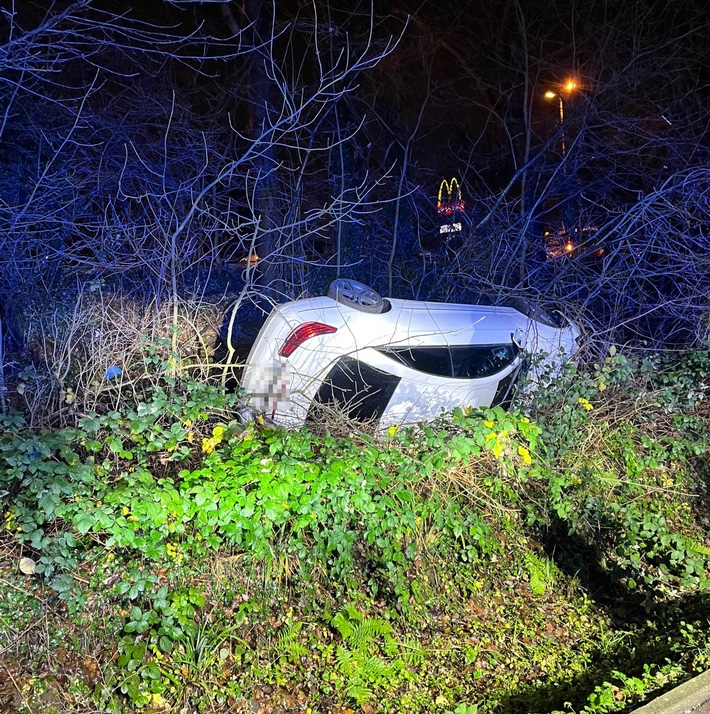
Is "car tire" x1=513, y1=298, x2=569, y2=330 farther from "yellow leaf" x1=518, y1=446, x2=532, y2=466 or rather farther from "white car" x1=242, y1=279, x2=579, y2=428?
"yellow leaf" x1=518, y1=446, x2=532, y2=466

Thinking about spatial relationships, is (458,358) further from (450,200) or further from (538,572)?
(450,200)

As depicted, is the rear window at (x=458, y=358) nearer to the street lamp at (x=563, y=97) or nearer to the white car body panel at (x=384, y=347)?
the white car body panel at (x=384, y=347)

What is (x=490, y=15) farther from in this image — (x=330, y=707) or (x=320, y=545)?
(x=330, y=707)

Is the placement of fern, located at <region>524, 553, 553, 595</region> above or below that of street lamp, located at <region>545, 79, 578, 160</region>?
below

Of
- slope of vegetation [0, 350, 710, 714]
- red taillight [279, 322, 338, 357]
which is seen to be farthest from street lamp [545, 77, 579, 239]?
red taillight [279, 322, 338, 357]

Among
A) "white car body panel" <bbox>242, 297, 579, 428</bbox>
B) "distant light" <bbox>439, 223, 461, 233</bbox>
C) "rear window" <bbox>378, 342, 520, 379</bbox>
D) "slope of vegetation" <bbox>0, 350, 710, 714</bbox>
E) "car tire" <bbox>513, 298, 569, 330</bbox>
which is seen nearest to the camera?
"slope of vegetation" <bbox>0, 350, 710, 714</bbox>

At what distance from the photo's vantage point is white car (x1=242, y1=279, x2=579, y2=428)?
484 centimetres

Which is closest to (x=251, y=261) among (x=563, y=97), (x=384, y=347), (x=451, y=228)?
(x=384, y=347)

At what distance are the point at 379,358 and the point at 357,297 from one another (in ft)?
2.18

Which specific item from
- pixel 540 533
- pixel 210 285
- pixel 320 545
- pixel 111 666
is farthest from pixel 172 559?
pixel 210 285

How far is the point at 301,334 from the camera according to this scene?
4906 mm

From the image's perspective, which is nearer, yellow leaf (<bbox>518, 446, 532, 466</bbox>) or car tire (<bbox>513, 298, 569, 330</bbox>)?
yellow leaf (<bbox>518, 446, 532, 466</bbox>)

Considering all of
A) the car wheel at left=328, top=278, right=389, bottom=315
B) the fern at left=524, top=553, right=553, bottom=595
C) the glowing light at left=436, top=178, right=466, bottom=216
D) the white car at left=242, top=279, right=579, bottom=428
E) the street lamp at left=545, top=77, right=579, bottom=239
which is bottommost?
the fern at left=524, top=553, right=553, bottom=595

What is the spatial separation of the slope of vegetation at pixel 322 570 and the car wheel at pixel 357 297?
4.27 ft
